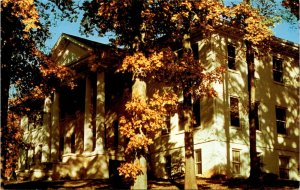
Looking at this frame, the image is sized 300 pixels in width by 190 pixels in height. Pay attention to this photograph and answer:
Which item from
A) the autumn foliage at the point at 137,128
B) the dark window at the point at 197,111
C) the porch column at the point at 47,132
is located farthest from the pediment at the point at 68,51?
the autumn foliage at the point at 137,128

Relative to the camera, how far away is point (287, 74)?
34531 mm

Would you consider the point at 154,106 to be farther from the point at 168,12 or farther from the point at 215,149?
the point at 215,149

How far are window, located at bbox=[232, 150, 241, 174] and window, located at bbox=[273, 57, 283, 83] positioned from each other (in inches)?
303

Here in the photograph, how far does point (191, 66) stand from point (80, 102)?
2144 centimetres

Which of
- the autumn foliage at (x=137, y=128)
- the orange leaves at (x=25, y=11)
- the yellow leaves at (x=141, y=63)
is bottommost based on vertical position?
the autumn foliage at (x=137, y=128)

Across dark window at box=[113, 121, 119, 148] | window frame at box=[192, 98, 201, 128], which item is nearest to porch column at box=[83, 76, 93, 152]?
dark window at box=[113, 121, 119, 148]

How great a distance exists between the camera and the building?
1148 inches

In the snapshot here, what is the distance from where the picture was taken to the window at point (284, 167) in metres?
31.9

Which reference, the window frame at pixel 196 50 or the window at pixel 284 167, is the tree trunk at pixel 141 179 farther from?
the window at pixel 284 167

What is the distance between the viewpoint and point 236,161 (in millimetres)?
29297

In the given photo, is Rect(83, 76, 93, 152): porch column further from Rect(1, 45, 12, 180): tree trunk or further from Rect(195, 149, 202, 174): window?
Rect(1, 45, 12, 180): tree trunk

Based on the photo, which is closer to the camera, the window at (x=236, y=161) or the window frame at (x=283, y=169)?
the window at (x=236, y=161)

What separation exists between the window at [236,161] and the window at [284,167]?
4335 mm

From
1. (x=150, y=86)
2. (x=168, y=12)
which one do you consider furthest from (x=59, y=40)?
(x=168, y=12)
